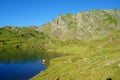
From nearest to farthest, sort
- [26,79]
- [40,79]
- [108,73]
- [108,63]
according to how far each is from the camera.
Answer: [108,73], [108,63], [40,79], [26,79]

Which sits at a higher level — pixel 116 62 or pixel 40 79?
pixel 116 62

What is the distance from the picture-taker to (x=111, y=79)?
2940 inches

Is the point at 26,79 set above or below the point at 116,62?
below

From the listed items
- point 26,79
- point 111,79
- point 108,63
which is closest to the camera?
point 111,79

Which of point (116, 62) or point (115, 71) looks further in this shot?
point (116, 62)

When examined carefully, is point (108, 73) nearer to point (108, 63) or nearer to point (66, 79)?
point (108, 63)

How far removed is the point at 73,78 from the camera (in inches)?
3477

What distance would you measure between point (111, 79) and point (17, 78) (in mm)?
71293

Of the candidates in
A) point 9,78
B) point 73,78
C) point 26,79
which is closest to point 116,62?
point 73,78

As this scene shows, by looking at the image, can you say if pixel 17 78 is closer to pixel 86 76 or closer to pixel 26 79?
pixel 26 79

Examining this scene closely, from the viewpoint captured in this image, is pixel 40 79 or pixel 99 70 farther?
pixel 40 79

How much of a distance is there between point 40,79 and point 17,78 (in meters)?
26.5

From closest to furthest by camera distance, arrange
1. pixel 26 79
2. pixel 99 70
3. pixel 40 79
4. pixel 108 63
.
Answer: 1. pixel 99 70
2. pixel 108 63
3. pixel 40 79
4. pixel 26 79

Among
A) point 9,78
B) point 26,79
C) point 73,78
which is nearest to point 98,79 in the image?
point 73,78
